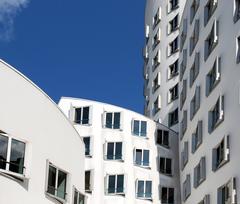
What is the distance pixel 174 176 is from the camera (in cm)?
5081

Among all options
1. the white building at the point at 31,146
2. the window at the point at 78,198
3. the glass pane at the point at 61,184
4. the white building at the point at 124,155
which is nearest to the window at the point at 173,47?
the white building at the point at 124,155

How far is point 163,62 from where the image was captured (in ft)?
195

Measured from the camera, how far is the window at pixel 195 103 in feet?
138

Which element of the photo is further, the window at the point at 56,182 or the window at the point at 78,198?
the window at the point at 78,198

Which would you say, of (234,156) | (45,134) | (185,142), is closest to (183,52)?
(185,142)

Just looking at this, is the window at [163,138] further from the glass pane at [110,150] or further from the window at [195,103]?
the window at [195,103]

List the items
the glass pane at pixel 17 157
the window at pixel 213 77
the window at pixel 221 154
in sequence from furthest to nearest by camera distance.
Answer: the window at pixel 213 77 → the window at pixel 221 154 → the glass pane at pixel 17 157

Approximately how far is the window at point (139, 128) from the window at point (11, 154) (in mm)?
29951

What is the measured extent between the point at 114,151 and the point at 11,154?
2933 cm

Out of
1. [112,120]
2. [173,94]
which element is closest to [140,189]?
[112,120]

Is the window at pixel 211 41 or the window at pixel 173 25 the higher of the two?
the window at pixel 173 25

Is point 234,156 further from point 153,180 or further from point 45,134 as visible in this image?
point 153,180

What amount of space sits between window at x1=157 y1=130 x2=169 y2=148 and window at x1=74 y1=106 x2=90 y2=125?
622cm

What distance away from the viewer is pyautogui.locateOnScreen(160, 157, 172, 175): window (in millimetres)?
50719
